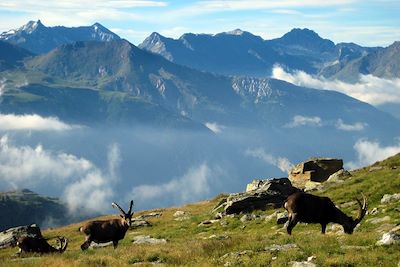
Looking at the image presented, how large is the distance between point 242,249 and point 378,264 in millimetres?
5607

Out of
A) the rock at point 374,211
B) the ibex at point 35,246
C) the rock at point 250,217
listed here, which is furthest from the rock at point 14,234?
the rock at point 374,211

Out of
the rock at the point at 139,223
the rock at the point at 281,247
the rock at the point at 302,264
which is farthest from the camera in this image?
the rock at the point at 139,223

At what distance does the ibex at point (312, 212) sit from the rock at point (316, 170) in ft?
136

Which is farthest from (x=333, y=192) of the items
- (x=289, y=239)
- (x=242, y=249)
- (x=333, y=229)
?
(x=242, y=249)

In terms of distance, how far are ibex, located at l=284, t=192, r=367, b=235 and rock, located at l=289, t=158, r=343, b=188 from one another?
41.5m

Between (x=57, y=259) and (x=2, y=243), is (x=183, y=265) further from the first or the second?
(x=2, y=243)

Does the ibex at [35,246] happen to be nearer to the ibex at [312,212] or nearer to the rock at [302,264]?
Result: the ibex at [312,212]

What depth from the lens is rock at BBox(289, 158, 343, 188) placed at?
68.1 meters

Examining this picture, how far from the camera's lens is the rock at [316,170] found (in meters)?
68.1

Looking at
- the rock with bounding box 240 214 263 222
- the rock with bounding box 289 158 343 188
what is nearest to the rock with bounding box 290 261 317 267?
the rock with bounding box 240 214 263 222

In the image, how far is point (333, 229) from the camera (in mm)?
28750

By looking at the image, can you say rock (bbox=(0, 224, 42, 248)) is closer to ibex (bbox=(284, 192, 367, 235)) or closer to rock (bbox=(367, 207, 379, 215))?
ibex (bbox=(284, 192, 367, 235))

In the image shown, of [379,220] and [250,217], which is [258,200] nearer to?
[250,217]

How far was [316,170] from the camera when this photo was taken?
69562mm
